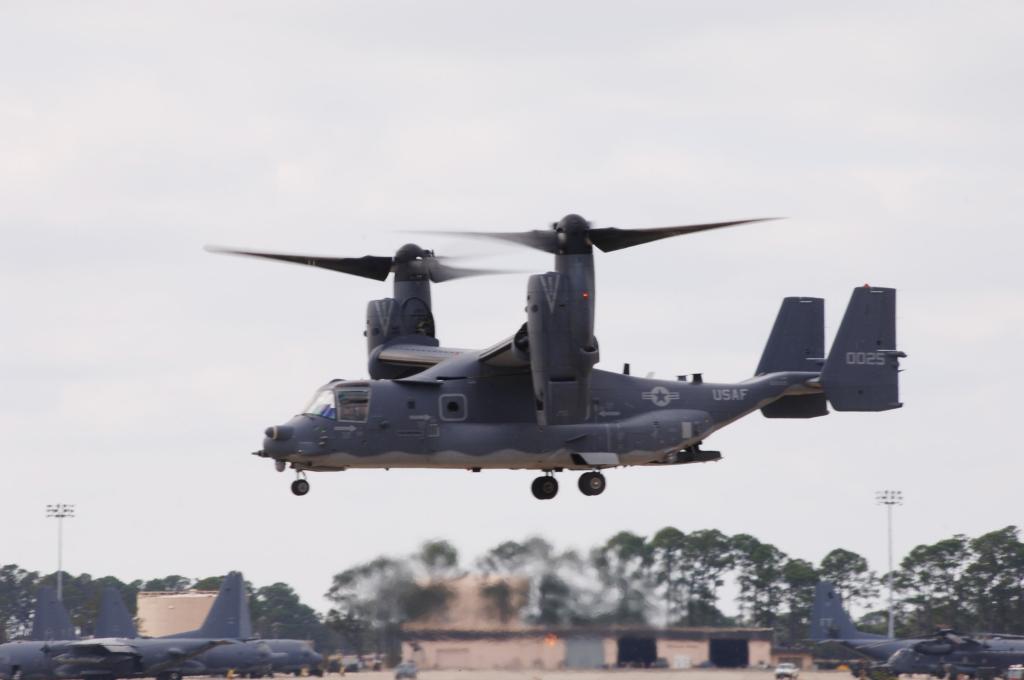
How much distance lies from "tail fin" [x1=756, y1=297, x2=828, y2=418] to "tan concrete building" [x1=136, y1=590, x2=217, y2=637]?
3803 cm

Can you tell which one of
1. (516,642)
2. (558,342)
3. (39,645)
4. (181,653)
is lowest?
(181,653)

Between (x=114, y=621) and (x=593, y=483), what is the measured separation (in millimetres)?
33769

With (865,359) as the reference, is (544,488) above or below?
below

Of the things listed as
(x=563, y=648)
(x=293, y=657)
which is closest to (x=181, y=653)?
(x=293, y=657)

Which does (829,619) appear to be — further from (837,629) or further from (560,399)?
(560,399)

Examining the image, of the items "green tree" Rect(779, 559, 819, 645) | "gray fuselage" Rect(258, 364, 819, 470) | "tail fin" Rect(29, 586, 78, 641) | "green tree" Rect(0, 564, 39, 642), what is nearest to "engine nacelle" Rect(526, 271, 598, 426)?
"gray fuselage" Rect(258, 364, 819, 470)

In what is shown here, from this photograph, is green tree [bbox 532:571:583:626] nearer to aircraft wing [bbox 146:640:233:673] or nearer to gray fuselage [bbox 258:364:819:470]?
gray fuselage [bbox 258:364:819:470]

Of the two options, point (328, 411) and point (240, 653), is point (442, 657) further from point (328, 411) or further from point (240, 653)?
point (240, 653)

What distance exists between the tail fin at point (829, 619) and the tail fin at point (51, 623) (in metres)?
30.0

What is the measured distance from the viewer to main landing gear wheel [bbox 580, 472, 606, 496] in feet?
130

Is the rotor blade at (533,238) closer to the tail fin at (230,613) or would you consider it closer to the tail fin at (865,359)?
the tail fin at (865,359)

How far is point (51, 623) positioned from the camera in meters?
65.9

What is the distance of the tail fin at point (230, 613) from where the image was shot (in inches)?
2682

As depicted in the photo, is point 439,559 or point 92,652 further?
point 92,652
